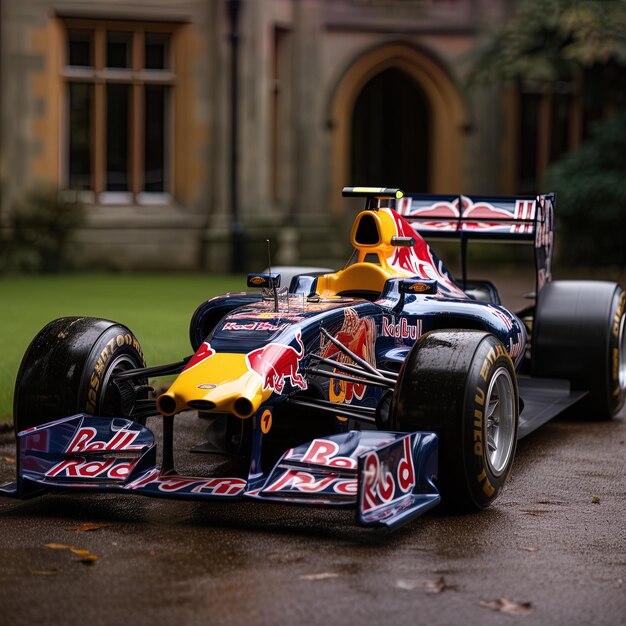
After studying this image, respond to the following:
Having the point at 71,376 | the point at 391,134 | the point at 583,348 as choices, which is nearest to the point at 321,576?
the point at 71,376

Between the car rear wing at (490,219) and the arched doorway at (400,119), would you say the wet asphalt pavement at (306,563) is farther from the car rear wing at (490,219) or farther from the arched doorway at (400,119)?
the arched doorway at (400,119)

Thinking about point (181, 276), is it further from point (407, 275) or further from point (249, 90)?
point (407, 275)

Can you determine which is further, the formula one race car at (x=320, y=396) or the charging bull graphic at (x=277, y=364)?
the charging bull graphic at (x=277, y=364)

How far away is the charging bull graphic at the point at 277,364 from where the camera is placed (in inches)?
250

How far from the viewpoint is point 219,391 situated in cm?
619

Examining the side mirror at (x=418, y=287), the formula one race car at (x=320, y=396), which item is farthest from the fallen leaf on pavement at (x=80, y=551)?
the side mirror at (x=418, y=287)

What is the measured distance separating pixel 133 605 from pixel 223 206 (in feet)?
60.5

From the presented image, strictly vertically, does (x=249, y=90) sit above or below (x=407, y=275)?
above

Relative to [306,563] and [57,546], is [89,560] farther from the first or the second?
[306,563]

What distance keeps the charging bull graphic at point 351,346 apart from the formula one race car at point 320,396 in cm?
1

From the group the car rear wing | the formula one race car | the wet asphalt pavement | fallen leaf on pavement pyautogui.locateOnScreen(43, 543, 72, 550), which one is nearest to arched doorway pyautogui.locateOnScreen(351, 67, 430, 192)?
the car rear wing

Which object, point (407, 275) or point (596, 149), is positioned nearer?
point (407, 275)

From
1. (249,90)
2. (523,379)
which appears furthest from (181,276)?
(523,379)

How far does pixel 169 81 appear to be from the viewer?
23.0 meters
